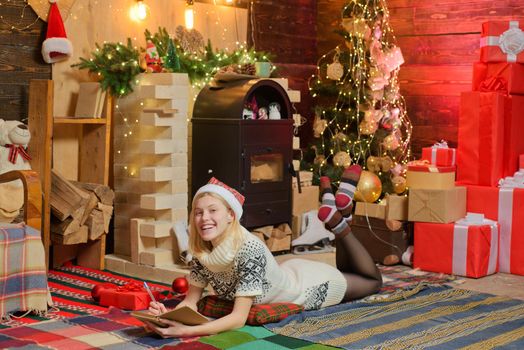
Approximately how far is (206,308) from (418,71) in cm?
348

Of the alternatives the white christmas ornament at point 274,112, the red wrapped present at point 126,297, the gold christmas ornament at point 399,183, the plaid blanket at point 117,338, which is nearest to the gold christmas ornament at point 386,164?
the gold christmas ornament at point 399,183

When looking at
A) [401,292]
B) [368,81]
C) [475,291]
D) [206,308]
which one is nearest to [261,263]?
[206,308]

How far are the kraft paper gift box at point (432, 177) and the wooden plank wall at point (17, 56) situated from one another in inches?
102

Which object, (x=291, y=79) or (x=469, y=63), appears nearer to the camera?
(x=469, y=63)

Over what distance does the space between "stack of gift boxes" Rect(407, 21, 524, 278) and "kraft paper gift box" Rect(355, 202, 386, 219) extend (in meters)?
0.26

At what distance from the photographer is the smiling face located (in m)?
3.99

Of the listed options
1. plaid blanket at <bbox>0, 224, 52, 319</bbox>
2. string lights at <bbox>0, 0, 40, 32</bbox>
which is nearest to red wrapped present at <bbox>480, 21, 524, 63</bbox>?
string lights at <bbox>0, 0, 40, 32</bbox>

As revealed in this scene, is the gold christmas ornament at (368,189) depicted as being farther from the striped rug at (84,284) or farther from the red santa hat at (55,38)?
the red santa hat at (55,38)

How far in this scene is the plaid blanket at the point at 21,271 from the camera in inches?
173

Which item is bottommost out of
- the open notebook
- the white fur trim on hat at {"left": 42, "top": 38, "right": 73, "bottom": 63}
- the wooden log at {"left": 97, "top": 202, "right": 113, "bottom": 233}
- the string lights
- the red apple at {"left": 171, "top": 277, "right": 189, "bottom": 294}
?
the red apple at {"left": 171, "top": 277, "right": 189, "bottom": 294}

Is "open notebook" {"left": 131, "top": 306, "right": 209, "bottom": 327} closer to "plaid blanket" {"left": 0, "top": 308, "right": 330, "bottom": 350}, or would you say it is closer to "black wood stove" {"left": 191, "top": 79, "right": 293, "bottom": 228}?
"plaid blanket" {"left": 0, "top": 308, "right": 330, "bottom": 350}

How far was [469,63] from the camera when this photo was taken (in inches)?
263

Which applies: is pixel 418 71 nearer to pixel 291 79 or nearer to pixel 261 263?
pixel 291 79

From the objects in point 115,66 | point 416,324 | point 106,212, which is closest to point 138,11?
point 115,66
